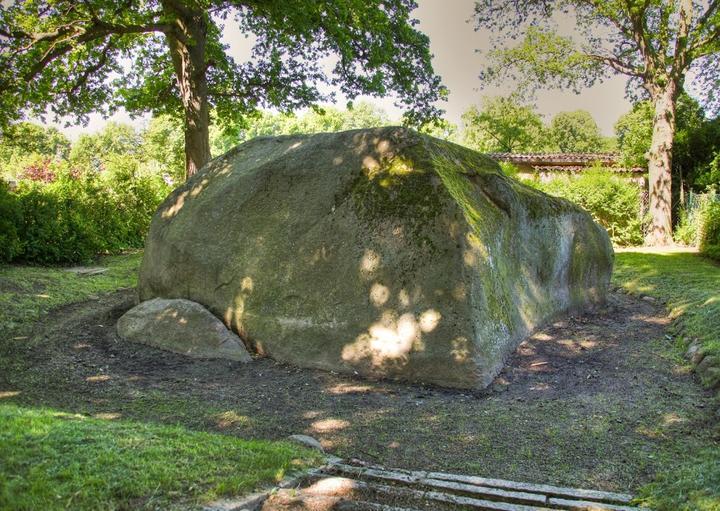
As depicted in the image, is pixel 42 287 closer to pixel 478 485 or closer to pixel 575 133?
pixel 478 485

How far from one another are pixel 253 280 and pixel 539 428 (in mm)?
3878

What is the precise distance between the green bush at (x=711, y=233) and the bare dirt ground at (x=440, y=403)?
9.88m

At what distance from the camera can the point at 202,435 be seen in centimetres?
396

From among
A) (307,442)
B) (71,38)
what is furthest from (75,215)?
(307,442)

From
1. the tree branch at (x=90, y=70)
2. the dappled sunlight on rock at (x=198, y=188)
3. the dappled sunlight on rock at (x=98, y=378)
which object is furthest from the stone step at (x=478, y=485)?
the tree branch at (x=90, y=70)

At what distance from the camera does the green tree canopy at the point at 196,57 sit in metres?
12.8

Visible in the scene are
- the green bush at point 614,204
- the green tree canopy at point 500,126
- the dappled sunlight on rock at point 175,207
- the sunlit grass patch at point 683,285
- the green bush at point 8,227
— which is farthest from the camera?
the green tree canopy at point 500,126

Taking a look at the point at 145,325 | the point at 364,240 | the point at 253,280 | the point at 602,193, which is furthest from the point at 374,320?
the point at 602,193

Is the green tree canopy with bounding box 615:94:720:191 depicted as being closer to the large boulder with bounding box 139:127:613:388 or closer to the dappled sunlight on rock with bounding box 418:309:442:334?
the large boulder with bounding box 139:127:613:388

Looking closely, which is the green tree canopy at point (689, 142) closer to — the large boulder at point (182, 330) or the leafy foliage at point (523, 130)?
the leafy foliage at point (523, 130)

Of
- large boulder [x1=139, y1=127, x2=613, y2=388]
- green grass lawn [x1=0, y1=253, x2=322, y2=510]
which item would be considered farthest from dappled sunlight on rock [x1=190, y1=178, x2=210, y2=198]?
green grass lawn [x1=0, y1=253, x2=322, y2=510]

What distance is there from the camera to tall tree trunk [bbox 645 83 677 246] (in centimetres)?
2048

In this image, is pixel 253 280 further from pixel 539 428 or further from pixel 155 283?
pixel 539 428

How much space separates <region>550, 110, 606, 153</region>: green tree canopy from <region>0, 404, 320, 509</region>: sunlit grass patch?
212 feet
